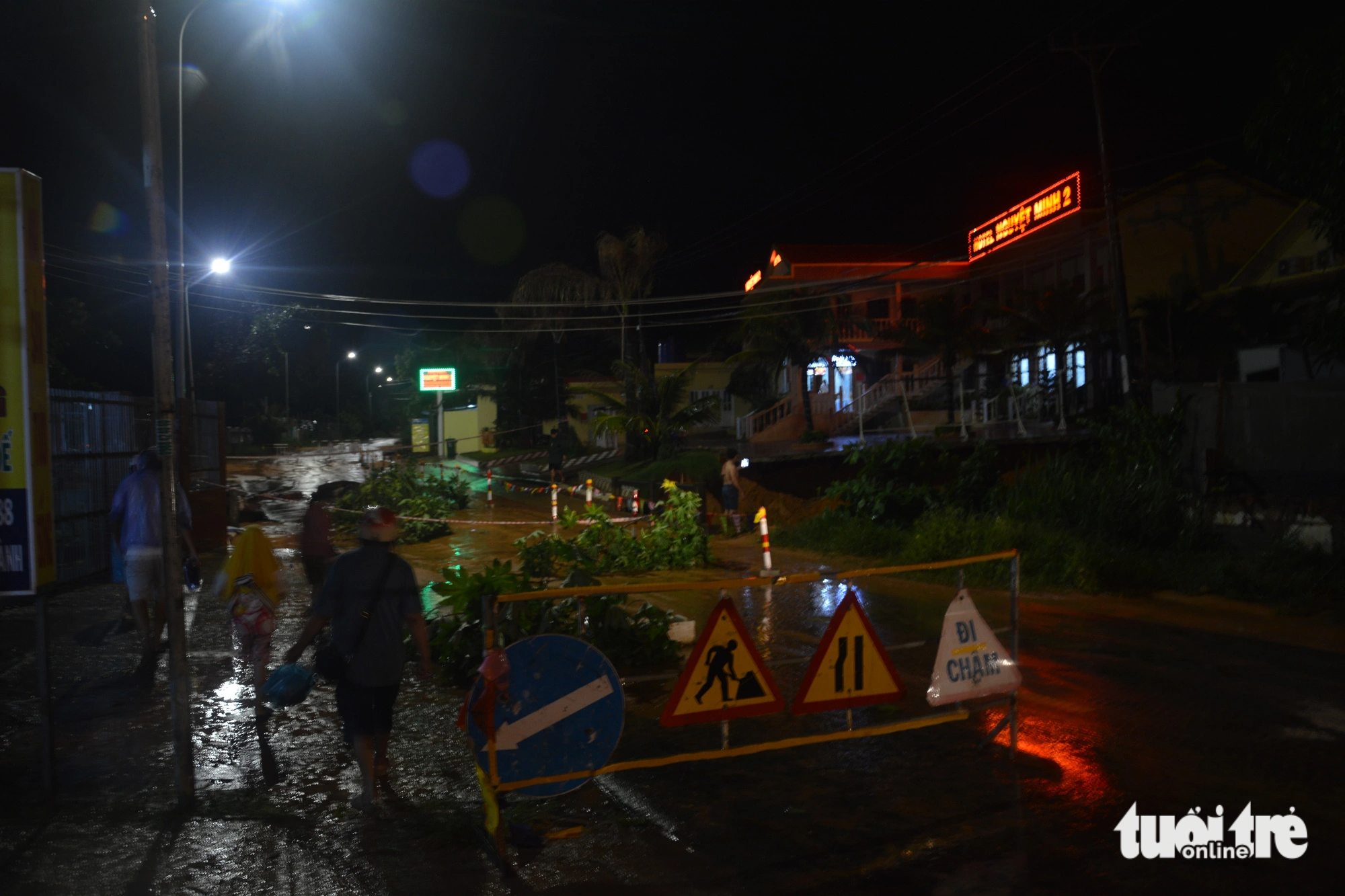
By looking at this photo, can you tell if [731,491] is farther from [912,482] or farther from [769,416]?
[769,416]

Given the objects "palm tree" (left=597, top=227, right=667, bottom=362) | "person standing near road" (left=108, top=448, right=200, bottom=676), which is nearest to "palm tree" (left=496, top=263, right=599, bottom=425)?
"palm tree" (left=597, top=227, right=667, bottom=362)

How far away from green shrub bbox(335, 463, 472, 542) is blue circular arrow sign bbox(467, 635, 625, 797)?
13.8 m

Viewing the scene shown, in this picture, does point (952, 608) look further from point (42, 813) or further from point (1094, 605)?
point (1094, 605)

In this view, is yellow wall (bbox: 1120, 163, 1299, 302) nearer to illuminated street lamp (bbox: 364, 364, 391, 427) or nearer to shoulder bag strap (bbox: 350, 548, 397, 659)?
shoulder bag strap (bbox: 350, 548, 397, 659)

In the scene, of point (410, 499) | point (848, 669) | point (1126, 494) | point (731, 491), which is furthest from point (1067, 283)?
point (848, 669)

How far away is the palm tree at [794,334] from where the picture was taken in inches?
1104

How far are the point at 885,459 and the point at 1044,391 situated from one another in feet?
32.4

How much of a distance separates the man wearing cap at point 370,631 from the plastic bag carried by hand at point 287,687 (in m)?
0.13

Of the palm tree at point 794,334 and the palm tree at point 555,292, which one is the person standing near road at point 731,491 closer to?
the palm tree at point 794,334

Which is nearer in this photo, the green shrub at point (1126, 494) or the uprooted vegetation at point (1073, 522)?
the uprooted vegetation at point (1073, 522)

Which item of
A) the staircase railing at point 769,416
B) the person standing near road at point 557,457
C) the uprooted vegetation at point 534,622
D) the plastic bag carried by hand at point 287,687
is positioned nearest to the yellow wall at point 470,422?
the person standing near road at point 557,457

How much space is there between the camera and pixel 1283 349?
21312 millimetres

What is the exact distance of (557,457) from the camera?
3378cm

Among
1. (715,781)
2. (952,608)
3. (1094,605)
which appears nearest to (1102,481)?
(1094,605)
